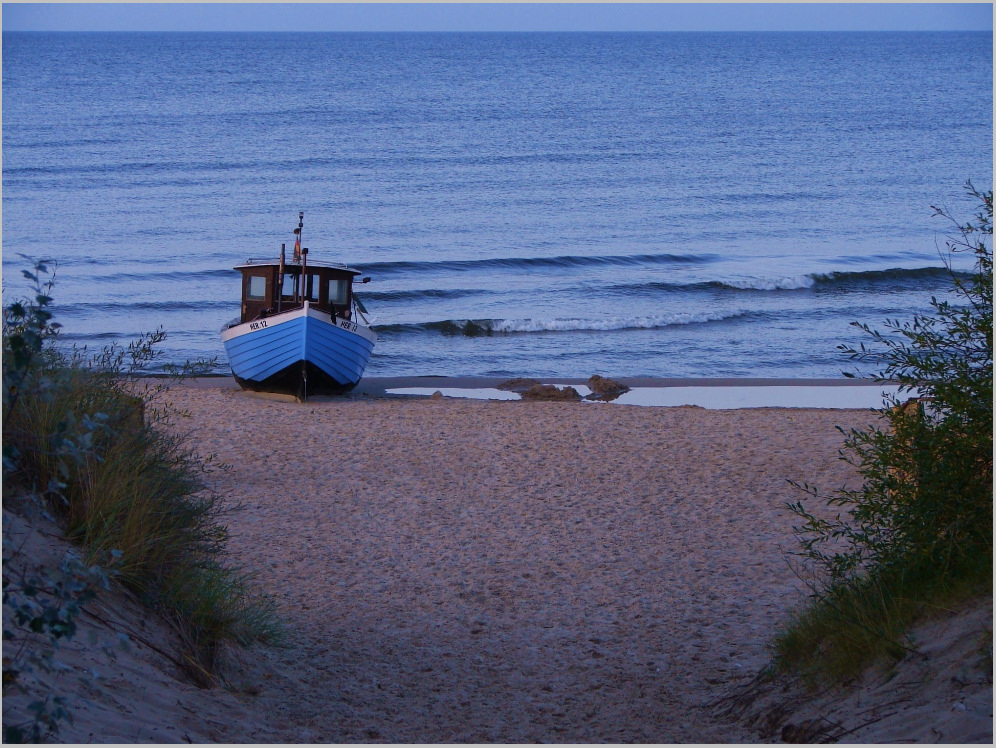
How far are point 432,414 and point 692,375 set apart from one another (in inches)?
222

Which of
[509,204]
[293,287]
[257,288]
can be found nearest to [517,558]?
[293,287]

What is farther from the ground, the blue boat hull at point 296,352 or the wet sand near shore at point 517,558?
the blue boat hull at point 296,352

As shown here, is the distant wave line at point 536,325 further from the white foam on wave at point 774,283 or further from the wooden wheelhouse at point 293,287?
the wooden wheelhouse at point 293,287

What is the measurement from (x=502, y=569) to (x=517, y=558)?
26cm

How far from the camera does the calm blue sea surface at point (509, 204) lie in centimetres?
1931

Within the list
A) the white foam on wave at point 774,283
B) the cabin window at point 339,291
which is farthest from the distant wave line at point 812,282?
the cabin window at point 339,291

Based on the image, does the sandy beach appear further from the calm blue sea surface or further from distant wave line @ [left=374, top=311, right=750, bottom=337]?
distant wave line @ [left=374, top=311, right=750, bottom=337]

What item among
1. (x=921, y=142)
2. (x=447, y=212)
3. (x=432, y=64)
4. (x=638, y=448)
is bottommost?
(x=638, y=448)

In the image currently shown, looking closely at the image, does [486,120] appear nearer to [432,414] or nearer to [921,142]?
[921,142]

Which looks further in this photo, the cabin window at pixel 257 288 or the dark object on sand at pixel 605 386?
the dark object on sand at pixel 605 386

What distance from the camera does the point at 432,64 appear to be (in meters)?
76.6

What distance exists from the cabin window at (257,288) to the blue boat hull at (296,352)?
1.74ft

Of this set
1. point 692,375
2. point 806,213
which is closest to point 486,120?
point 806,213

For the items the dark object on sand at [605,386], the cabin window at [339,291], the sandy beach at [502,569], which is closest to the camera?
the sandy beach at [502,569]
